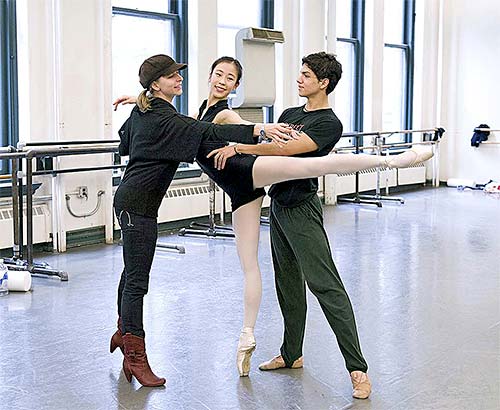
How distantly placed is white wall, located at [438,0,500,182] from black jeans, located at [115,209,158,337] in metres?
9.33

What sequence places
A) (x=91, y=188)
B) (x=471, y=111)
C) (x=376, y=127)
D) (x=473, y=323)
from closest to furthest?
(x=473, y=323) < (x=91, y=188) < (x=376, y=127) < (x=471, y=111)

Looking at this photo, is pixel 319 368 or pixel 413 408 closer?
pixel 413 408

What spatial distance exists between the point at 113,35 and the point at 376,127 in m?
4.55

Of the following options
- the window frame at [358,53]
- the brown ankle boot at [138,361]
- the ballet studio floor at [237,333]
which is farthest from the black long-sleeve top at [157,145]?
the window frame at [358,53]

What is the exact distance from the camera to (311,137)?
10.6 feet

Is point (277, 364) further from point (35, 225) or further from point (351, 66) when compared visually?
point (351, 66)

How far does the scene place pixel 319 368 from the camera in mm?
3646

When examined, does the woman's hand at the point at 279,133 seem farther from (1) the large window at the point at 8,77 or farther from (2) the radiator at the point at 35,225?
(1) the large window at the point at 8,77

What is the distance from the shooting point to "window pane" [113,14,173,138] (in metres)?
7.57

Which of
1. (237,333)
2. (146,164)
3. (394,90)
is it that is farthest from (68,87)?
(394,90)

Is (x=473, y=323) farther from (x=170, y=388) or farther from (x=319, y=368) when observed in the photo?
(x=170, y=388)

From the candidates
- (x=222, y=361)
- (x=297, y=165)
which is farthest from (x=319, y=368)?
(x=297, y=165)

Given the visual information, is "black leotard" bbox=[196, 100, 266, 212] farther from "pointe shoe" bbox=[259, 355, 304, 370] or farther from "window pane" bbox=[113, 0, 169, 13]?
"window pane" bbox=[113, 0, 169, 13]

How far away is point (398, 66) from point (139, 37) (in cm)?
523
